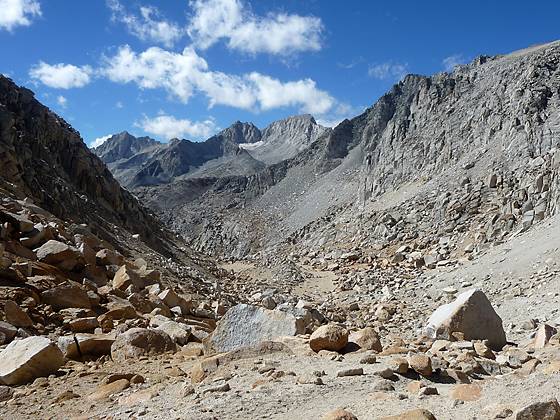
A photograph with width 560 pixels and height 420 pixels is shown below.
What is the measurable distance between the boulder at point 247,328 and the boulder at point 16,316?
2.95 metres

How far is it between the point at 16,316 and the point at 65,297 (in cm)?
126

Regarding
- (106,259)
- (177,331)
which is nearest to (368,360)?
(177,331)

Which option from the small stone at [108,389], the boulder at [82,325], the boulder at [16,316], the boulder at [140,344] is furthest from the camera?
the boulder at [82,325]

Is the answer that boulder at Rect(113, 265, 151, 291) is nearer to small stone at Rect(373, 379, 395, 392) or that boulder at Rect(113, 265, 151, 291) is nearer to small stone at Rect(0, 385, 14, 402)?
small stone at Rect(0, 385, 14, 402)

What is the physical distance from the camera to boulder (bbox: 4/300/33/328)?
7691mm

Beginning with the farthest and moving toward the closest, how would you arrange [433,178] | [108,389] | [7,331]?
[433,178]
[7,331]
[108,389]

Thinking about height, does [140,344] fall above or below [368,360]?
above

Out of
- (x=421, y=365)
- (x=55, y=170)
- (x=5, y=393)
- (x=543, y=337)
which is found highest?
(x=55, y=170)

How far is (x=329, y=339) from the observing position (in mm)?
6398

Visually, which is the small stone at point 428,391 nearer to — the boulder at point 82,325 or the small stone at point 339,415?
the small stone at point 339,415

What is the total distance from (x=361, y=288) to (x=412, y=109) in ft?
148

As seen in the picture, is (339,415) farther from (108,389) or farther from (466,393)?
(108,389)

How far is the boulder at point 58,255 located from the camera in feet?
35.0

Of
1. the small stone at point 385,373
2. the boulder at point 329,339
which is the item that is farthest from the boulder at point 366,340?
the small stone at point 385,373
